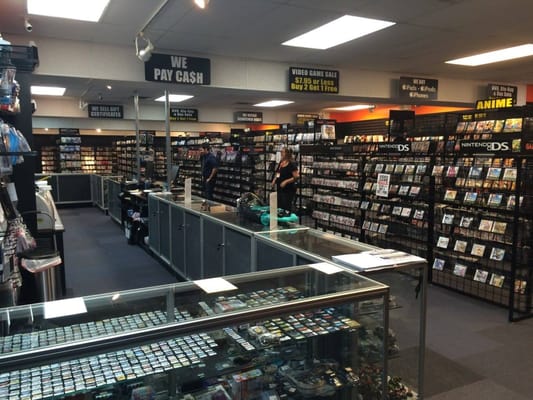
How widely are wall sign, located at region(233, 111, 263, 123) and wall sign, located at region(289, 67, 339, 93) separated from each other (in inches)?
307

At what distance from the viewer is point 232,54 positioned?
6789 mm

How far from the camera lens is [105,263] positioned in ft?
21.5

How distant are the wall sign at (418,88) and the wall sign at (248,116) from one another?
299 inches

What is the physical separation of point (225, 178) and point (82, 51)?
21.0 ft

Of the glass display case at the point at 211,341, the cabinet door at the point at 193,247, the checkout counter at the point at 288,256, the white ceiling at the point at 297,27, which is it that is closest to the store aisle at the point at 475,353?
the checkout counter at the point at 288,256

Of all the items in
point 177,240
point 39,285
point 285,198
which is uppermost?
point 285,198

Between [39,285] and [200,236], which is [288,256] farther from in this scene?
[39,285]

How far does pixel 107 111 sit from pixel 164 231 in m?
8.43

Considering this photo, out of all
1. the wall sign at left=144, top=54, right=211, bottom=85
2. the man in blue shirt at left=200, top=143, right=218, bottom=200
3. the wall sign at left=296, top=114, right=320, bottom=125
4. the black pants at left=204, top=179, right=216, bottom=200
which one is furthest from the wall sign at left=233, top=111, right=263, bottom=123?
the wall sign at left=144, top=54, right=211, bottom=85

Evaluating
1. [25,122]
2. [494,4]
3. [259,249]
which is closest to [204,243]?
[259,249]

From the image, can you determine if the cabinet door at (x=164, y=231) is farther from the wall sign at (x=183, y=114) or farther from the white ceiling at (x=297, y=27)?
the wall sign at (x=183, y=114)

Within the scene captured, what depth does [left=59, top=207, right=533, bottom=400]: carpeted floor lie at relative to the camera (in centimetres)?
310

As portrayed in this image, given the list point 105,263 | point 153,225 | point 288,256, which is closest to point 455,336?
point 288,256

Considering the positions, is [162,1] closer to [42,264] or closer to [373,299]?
[42,264]
